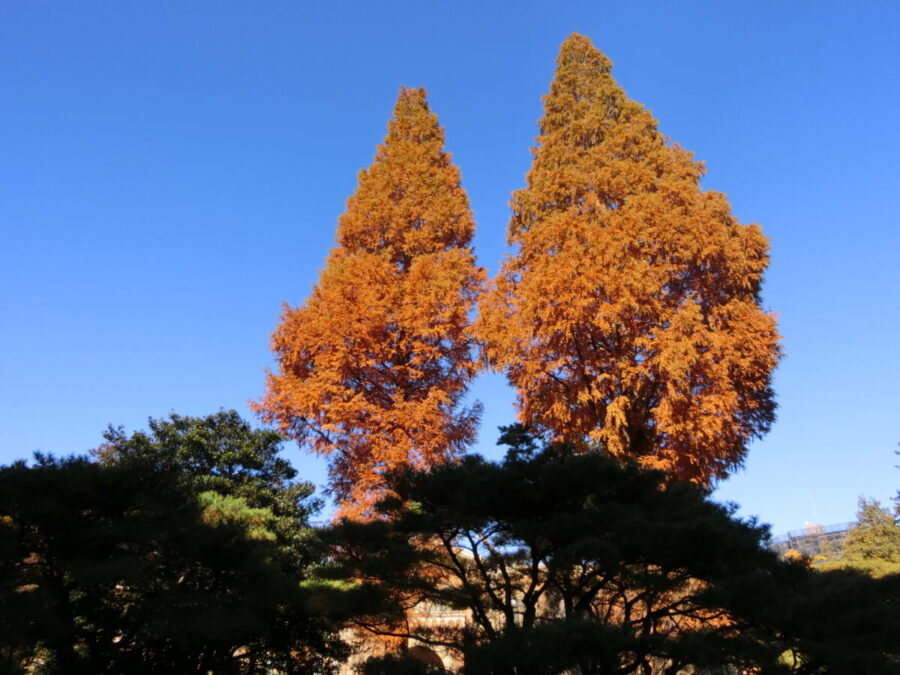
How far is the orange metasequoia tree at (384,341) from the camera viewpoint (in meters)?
11.4

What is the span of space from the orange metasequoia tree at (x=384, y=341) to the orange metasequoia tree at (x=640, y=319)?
1273 mm

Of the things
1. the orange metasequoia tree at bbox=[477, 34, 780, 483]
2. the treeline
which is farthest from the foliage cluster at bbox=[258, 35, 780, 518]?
the treeline

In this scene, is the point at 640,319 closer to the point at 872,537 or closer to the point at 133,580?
the point at 133,580

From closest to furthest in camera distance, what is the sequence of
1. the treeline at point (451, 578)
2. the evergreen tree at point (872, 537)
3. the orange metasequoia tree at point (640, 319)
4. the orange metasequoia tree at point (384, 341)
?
1. the treeline at point (451, 578)
2. the orange metasequoia tree at point (640, 319)
3. the orange metasequoia tree at point (384, 341)
4. the evergreen tree at point (872, 537)

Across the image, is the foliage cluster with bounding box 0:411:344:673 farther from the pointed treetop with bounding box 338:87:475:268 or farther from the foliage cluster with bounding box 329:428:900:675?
the pointed treetop with bounding box 338:87:475:268

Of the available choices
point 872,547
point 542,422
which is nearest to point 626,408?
point 542,422

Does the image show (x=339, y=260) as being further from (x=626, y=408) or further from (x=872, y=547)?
(x=872, y=547)

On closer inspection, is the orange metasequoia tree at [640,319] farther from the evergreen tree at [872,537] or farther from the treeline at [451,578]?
the evergreen tree at [872,537]

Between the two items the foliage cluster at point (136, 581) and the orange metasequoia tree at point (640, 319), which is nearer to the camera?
the foliage cluster at point (136, 581)

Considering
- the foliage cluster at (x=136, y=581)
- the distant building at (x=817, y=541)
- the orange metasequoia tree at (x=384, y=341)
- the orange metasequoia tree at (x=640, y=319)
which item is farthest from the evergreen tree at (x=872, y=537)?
the foliage cluster at (x=136, y=581)

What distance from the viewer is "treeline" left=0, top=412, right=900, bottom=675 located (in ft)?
19.0

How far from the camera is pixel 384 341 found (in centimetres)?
1241

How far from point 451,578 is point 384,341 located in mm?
5448

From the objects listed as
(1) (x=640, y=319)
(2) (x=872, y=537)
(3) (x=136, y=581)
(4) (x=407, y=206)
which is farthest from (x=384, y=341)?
(2) (x=872, y=537)
